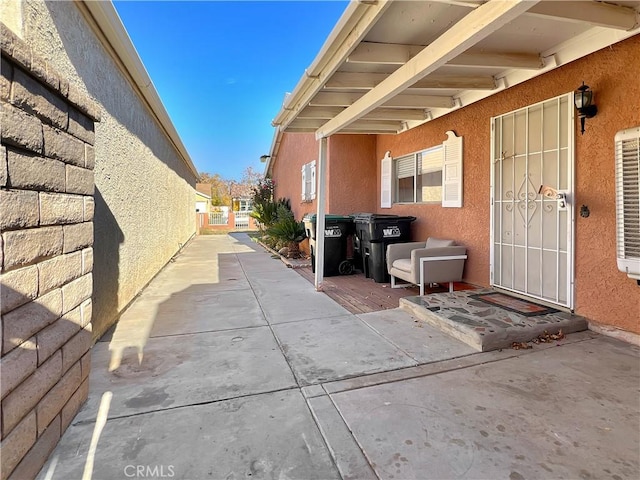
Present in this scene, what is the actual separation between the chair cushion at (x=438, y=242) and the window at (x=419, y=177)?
79cm

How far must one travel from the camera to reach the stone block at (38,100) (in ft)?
5.53

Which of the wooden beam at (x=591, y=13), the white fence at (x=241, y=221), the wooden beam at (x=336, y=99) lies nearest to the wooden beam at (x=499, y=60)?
the wooden beam at (x=591, y=13)

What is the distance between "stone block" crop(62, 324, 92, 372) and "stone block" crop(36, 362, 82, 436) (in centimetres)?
6

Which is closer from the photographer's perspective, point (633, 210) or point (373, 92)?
point (633, 210)

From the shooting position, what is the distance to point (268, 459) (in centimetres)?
202

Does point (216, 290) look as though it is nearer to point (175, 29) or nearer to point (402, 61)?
point (402, 61)

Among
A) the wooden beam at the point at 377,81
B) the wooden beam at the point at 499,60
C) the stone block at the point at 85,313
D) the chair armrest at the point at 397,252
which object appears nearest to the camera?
the stone block at the point at 85,313

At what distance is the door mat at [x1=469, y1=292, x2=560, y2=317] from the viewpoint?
4.23m

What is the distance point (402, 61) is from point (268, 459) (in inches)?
149

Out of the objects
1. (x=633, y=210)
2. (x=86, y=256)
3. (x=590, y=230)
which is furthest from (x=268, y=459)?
(x=590, y=230)

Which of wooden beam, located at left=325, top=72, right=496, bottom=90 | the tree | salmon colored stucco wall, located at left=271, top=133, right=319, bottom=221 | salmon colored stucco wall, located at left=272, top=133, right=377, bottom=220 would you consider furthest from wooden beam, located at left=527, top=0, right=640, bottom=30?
the tree

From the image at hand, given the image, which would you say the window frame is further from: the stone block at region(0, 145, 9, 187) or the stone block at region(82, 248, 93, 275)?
the stone block at region(0, 145, 9, 187)

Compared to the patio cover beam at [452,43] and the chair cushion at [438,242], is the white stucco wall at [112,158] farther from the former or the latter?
the chair cushion at [438,242]

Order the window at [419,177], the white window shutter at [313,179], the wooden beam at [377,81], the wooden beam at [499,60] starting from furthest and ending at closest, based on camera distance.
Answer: the white window shutter at [313,179], the window at [419,177], the wooden beam at [377,81], the wooden beam at [499,60]
